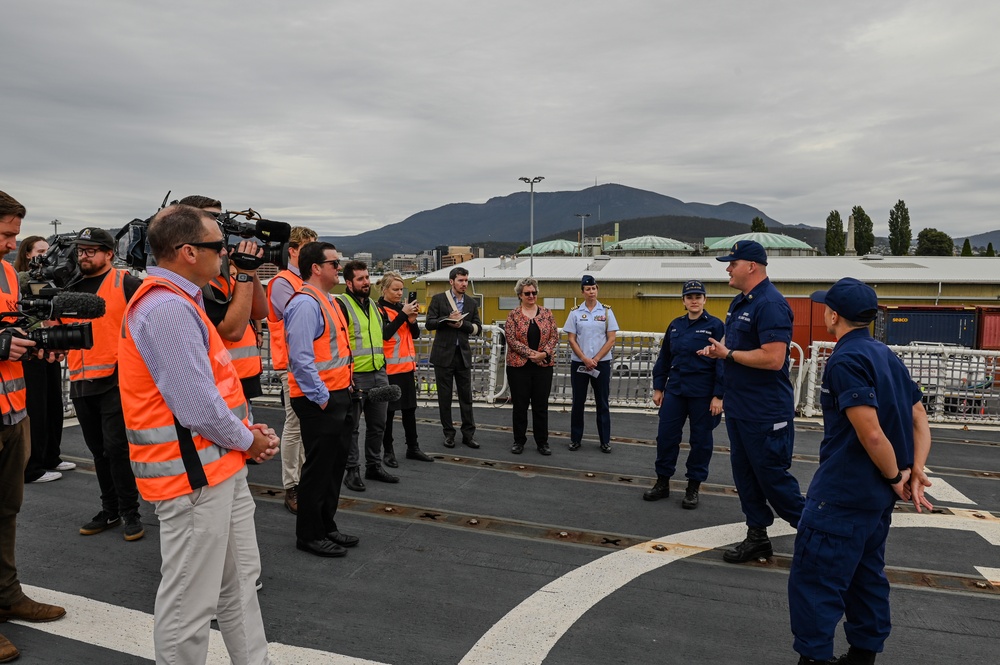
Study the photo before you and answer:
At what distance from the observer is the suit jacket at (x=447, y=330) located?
7.24m

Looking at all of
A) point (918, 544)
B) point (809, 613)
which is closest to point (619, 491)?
point (918, 544)

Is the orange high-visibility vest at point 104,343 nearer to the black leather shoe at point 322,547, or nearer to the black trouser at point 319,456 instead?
the black trouser at point 319,456

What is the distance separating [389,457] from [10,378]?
368 cm

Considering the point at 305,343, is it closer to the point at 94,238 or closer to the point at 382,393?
the point at 382,393

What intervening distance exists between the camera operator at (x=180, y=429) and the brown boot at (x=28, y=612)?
148cm

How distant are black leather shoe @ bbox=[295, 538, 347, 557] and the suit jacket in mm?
3201

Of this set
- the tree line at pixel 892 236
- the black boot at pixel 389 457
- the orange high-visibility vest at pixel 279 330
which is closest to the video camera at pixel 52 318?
the orange high-visibility vest at pixel 279 330

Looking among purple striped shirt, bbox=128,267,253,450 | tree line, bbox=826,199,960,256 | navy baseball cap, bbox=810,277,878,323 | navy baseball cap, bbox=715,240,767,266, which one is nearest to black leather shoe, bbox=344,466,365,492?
purple striped shirt, bbox=128,267,253,450

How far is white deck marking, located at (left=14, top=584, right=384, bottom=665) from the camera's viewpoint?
122 inches

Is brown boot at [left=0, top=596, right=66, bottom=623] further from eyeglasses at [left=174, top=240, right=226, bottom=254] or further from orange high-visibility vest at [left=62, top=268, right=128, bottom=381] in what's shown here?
eyeglasses at [left=174, top=240, right=226, bottom=254]

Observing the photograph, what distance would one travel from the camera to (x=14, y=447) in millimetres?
3457

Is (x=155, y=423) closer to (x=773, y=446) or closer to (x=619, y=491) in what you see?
(x=773, y=446)

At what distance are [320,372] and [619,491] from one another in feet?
10.00

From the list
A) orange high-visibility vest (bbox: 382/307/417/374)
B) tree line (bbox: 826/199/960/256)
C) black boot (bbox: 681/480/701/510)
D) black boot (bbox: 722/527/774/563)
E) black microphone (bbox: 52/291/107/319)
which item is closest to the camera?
black microphone (bbox: 52/291/107/319)
